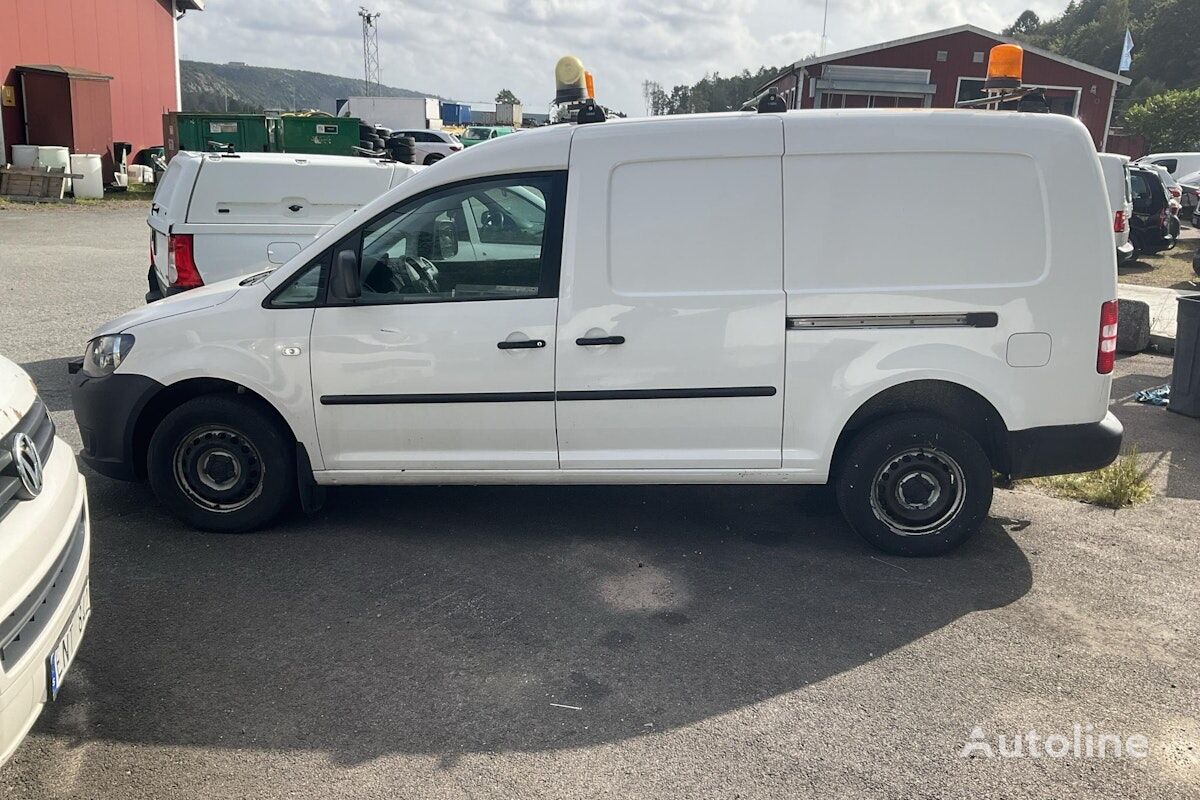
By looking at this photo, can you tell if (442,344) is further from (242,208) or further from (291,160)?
(291,160)

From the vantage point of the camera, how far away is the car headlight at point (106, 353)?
4.92m

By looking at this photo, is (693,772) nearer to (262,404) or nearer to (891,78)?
(262,404)

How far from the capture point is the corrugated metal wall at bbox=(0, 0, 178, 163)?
84.2 feet

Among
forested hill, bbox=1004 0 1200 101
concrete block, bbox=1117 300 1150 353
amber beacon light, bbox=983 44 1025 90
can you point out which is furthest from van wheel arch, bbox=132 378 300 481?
forested hill, bbox=1004 0 1200 101

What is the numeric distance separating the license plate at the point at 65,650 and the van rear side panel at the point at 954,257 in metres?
3.03

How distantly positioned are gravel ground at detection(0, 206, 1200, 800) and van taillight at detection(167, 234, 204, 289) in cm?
260

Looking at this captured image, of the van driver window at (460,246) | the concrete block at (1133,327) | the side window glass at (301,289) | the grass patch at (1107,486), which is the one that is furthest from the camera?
the concrete block at (1133,327)

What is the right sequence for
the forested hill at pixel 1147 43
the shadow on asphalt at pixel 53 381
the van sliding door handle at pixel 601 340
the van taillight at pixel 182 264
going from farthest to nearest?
1. the forested hill at pixel 1147 43
2. the van taillight at pixel 182 264
3. the shadow on asphalt at pixel 53 381
4. the van sliding door handle at pixel 601 340

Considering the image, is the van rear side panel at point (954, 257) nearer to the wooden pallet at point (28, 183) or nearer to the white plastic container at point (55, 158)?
the wooden pallet at point (28, 183)

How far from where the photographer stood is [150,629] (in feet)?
13.3

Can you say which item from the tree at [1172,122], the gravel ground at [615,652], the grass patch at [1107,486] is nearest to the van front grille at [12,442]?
the gravel ground at [615,652]

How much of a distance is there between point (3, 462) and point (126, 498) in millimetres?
2914

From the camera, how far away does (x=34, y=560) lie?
2.73 m

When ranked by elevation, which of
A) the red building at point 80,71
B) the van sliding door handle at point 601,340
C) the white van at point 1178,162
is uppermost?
the red building at point 80,71
